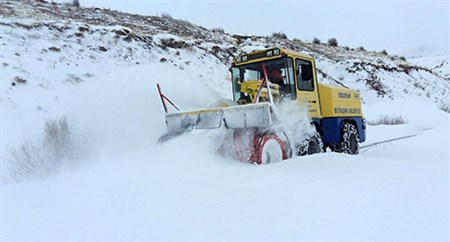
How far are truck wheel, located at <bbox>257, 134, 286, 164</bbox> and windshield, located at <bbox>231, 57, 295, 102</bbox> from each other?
4.56 ft

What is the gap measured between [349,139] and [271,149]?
12.2 ft

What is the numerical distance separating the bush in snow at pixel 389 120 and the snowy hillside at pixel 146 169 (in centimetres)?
190

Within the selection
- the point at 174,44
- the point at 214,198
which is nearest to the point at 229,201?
the point at 214,198

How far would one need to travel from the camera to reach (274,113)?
6.78 meters

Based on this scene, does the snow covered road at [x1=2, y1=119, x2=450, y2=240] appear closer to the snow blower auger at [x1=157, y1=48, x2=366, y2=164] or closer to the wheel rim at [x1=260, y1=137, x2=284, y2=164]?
the wheel rim at [x1=260, y1=137, x2=284, y2=164]

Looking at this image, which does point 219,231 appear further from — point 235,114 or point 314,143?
point 314,143

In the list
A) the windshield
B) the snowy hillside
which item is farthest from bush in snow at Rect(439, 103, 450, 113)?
the windshield

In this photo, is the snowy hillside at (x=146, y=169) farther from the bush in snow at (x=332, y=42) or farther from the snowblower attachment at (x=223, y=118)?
the bush in snow at (x=332, y=42)

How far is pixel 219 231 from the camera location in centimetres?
345

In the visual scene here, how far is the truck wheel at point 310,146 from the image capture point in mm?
7680

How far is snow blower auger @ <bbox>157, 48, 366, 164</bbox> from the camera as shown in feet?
22.0

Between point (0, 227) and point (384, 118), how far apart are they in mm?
19552

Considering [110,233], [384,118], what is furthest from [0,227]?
[384,118]

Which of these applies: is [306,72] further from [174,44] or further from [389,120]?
[389,120]
